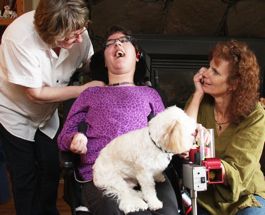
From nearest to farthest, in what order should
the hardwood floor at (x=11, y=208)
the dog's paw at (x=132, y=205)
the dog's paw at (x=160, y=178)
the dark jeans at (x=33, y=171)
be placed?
the dog's paw at (x=132, y=205) → the dog's paw at (x=160, y=178) → the dark jeans at (x=33, y=171) → the hardwood floor at (x=11, y=208)

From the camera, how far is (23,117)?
1.97 meters

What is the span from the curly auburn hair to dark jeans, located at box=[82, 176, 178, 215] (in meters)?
0.40

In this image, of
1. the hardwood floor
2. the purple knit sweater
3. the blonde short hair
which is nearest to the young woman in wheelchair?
the purple knit sweater

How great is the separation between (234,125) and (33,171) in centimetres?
101

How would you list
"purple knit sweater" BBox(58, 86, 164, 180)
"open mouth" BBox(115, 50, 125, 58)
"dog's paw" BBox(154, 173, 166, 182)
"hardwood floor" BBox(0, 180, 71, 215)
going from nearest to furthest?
"dog's paw" BBox(154, 173, 166, 182) → "purple knit sweater" BBox(58, 86, 164, 180) → "open mouth" BBox(115, 50, 125, 58) → "hardwood floor" BBox(0, 180, 71, 215)

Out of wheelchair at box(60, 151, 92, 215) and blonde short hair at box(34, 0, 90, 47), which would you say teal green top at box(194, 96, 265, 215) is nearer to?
wheelchair at box(60, 151, 92, 215)

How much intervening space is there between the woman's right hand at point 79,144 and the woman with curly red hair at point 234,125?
47cm

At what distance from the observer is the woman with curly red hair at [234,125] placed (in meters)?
1.57

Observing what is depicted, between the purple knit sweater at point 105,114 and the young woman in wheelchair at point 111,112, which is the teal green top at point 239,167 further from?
the purple knit sweater at point 105,114

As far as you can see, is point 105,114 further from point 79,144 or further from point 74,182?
point 74,182

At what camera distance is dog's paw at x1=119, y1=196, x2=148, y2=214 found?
136 cm

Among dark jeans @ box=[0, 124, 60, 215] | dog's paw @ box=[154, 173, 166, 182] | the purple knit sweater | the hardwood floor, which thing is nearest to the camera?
dog's paw @ box=[154, 173, 166, 182]

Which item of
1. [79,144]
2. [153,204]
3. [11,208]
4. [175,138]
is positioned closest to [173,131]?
[175,138]

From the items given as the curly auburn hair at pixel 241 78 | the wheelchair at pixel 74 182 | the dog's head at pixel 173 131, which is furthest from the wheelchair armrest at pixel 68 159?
the curly auburn hair at pixel 241 78
